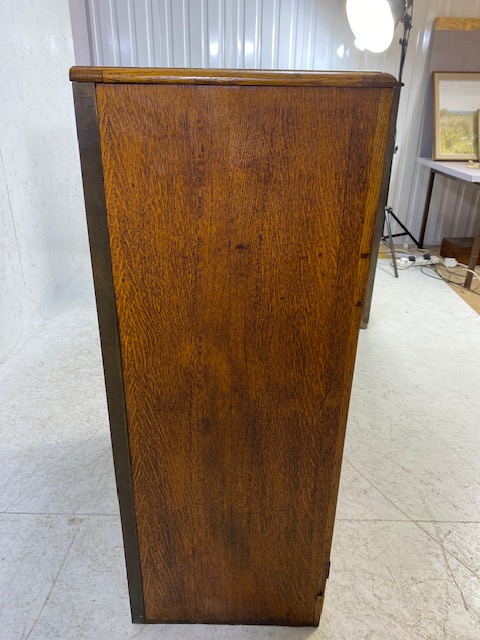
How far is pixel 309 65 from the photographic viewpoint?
4012 millimetres

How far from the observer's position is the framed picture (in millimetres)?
3973

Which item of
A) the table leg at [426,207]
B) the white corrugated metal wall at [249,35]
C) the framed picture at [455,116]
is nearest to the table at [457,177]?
the table leg at [426,207]

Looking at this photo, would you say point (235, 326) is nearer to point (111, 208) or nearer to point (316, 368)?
point (316, 368)

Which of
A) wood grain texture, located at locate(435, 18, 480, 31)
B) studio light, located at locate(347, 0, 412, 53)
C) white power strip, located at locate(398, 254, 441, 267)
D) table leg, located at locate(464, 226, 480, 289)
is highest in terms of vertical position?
wood grain texture, located at locate(435, 18, 480, 31)

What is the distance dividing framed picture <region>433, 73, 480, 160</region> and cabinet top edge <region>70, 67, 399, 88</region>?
3.70 meters

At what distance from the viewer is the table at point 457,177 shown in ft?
10.7

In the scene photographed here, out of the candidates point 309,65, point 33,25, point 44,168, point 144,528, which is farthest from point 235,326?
point 309,65

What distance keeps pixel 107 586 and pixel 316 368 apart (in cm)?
90

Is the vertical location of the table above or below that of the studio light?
below

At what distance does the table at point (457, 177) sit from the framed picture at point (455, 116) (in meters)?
0.14

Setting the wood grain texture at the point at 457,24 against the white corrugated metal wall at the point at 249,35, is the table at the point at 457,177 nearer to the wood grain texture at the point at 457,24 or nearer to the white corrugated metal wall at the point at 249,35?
the white corrugated metal wall at the point at 249,35

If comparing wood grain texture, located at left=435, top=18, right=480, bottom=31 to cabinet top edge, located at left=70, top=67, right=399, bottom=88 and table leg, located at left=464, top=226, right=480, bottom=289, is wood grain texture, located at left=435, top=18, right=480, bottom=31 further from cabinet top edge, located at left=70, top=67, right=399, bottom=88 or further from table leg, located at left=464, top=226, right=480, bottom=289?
cabinet top edge, located at left=70, top=67, right=399, bottom=88

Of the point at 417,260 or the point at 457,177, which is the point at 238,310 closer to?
the point at 457,177

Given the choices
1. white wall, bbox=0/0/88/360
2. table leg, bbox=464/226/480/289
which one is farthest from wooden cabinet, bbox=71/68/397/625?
table leg, bbox=464/226/480/289
